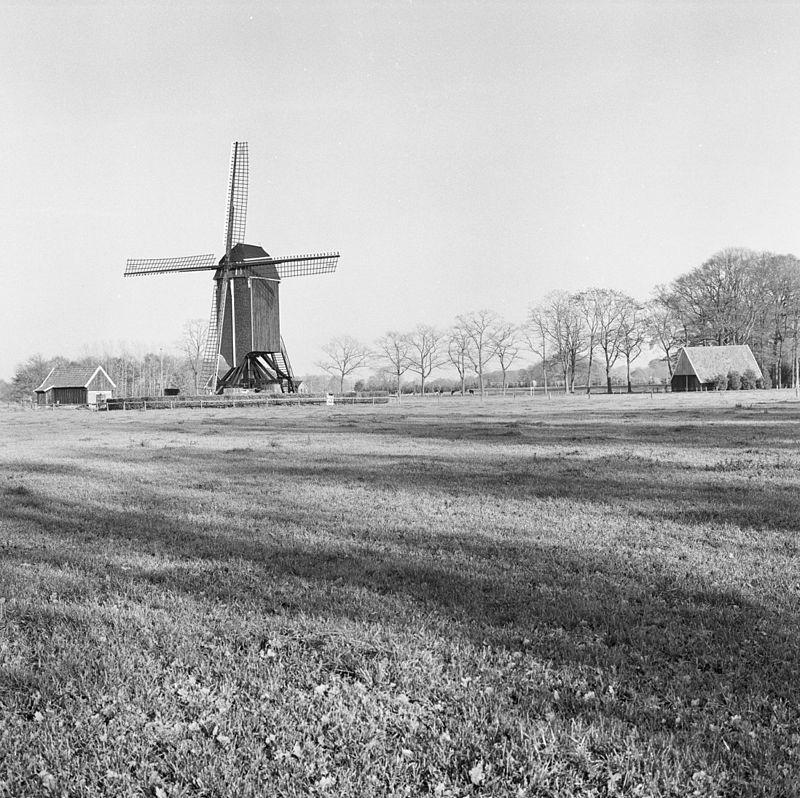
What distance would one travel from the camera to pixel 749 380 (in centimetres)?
7275

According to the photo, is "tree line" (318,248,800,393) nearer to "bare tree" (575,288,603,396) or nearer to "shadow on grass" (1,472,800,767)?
"bare tree" (575,288,603,396)

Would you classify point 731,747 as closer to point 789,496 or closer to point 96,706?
point 96,706

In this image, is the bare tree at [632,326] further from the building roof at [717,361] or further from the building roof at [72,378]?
the building roof at [72,378]

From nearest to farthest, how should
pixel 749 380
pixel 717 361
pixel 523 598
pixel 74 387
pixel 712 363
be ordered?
pixel 523 598
pixel 749 380
pixel 717 361
pixel 712 363
pixel 74 387

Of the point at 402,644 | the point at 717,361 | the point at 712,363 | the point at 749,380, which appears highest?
the point at 717,361

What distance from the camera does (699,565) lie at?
20.4ft

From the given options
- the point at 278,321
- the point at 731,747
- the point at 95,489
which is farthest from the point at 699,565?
the point at 278,321

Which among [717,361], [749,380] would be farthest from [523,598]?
[749,380]

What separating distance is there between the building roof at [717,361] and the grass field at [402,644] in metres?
71.3

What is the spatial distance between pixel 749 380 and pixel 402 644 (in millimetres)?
80538

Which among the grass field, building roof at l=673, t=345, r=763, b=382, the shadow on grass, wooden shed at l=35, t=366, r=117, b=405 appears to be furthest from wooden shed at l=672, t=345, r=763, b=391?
wooden shed at l=35, t=366, r=117, b=405

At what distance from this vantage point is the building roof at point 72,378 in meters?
82.6

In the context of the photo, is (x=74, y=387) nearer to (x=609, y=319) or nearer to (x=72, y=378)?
(x=72, y=378)

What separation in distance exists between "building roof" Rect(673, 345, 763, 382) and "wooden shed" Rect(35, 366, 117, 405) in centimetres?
7790
